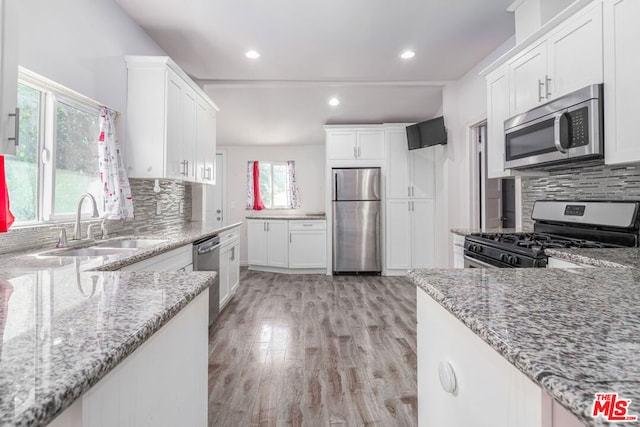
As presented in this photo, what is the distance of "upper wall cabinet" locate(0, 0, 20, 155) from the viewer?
0.90m

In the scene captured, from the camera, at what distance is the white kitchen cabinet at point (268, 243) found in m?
5.21

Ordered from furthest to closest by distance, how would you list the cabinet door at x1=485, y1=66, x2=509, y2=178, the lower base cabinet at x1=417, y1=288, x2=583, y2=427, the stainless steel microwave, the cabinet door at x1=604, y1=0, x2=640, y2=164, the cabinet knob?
the cabinet door at x1=485, y1=66, x2=509, y2=178
the stainless steel microwave
the cabinet door at x1=604, y1=0, x2=640, y2=164
the cabinet knob
the lower base cabinet at x1=417, y1=288, x2=583, y2=427

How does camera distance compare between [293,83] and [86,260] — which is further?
[293,83]

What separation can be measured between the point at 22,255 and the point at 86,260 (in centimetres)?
38

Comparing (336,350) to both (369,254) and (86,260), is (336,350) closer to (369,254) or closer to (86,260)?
(86,260)

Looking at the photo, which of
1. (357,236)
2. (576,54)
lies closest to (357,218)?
(357,236)

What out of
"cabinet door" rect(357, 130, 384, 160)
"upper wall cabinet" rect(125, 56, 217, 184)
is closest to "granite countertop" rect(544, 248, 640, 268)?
"upper wall cabinet" rect(125, 56, 217, 184)

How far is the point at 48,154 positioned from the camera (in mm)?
1977

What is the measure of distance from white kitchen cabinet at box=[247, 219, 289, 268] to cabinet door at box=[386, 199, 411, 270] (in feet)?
5.27

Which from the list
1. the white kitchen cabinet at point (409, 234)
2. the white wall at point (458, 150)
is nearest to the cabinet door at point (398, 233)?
the white kitchen cabinet at point (409, 234)

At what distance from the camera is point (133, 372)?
67cm

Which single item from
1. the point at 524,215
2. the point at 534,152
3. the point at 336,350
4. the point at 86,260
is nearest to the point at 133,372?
the point at 86,260

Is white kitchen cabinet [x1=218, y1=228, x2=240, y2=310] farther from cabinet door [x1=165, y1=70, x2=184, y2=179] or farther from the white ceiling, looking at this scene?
the white ceiling
